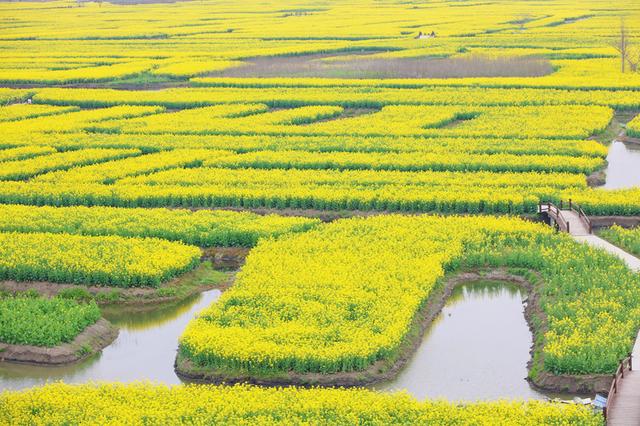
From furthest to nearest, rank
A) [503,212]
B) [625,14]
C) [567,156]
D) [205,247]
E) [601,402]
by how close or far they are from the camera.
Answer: [625,14] → [567,156] → [503,212] → [205,247] → [601,402]

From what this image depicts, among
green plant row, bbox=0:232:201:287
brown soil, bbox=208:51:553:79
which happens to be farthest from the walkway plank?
brown soil, bbox=208:51:553:79

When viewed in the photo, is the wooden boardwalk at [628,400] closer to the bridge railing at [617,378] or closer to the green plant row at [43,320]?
the bridge railing at [617,378]

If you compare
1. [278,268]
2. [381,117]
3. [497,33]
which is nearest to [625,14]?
[497,33]

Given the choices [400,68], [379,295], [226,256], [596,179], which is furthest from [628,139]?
[400,68]

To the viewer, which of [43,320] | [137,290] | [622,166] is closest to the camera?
[43,320]

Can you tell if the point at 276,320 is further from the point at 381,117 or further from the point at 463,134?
the point at 381,117

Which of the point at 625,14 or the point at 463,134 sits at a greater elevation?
the point at 625,14

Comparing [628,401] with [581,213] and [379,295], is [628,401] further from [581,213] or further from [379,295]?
[581,213]
